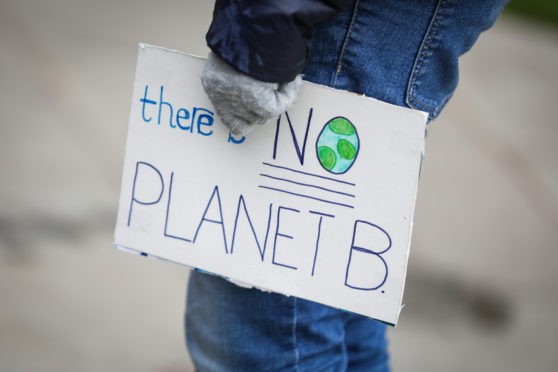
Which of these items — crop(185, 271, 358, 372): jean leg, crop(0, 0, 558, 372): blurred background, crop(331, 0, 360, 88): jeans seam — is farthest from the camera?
crop(0, 0, 558, 372): blurred background

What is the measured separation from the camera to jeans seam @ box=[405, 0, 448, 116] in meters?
1.06

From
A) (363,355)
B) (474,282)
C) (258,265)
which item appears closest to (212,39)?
(258,265)

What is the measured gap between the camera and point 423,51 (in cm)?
108

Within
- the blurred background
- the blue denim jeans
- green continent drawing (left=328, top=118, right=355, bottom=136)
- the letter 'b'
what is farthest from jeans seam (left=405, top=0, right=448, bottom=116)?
the blurred background

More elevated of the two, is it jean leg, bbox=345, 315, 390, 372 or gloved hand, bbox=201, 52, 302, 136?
gloved hand, bbox=201, 52, 302, 136

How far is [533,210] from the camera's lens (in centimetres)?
296

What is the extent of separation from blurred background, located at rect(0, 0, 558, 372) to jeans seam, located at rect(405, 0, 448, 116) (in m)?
1.32

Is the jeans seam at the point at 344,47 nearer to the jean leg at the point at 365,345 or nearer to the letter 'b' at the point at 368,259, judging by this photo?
the letter 'b' at the point at 368,259

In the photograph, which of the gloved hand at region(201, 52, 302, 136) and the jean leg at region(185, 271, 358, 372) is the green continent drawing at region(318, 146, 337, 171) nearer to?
the gloved hand at region(201, 52, 302, 136)

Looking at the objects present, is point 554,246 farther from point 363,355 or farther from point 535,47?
point 535,47

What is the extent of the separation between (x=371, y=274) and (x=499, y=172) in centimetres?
235

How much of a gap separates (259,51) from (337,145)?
253mm

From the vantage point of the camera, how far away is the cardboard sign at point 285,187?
1076 millimetres

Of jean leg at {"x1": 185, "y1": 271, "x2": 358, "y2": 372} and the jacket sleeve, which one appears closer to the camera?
the jacket sleeve
